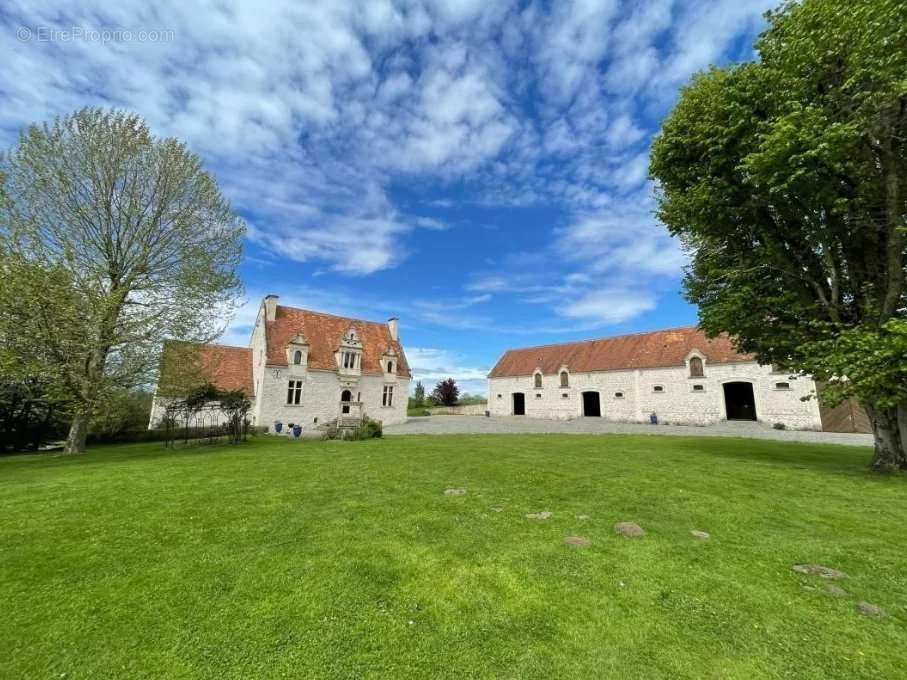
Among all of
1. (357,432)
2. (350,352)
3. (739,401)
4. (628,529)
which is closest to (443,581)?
(628,529)

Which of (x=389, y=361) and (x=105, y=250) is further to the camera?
(x=389, y=361)

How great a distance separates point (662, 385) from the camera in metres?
31.9

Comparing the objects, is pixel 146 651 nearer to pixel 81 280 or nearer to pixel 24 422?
pixel 81 280

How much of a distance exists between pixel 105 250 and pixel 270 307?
12.3 metres

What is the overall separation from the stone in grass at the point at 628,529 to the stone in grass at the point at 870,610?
2181mm

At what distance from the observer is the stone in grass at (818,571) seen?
4.36 metres

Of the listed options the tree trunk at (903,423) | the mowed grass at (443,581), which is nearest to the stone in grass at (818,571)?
the mowed grass at (443,581)

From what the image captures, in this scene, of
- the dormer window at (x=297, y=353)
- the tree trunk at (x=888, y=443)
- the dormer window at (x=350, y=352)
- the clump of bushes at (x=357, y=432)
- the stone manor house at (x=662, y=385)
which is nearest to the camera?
the tree trunk at (x=888, y=443)

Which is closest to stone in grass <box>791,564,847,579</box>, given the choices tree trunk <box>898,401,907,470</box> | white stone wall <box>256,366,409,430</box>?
tree trunk <box>898,401,907,470</box>

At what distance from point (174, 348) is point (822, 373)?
2249 cm

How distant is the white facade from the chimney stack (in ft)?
87.1

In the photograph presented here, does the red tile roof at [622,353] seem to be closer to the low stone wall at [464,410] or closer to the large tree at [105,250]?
the low stone wall at [464,410]

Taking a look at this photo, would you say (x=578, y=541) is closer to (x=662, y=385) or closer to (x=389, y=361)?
(x=389, y=361)

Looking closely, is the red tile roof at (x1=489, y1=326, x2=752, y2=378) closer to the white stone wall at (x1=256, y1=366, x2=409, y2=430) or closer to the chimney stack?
the white stone wall at (x1=256, y1=366, x2=409, y2=430)
